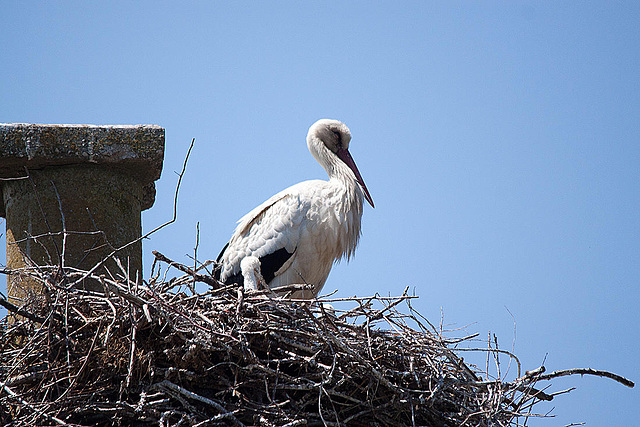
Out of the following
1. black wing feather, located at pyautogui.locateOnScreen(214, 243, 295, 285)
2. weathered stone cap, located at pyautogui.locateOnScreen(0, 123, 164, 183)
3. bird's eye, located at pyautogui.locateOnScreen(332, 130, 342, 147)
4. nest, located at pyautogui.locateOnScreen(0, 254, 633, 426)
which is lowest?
nest, located at pyautogui.locateOnScreen(0, 254, 633, 426)

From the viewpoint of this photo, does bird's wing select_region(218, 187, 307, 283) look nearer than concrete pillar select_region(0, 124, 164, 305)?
No

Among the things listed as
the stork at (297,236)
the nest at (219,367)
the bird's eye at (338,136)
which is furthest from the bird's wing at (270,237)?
the nest at (219,367)

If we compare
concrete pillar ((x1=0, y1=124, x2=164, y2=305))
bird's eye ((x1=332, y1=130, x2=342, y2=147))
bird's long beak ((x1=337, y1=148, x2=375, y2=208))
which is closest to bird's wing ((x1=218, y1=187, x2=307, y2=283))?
bird's long beak ((x1=337, y1=148, x2=375, y2=208))

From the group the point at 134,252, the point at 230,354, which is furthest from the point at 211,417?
the point at 134,252

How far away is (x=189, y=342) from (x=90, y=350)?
318 millimetres

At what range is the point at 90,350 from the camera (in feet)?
9.49

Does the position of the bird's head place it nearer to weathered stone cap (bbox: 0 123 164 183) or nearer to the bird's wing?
the bird's wing

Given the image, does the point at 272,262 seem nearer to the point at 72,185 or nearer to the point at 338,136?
the point at 338,136

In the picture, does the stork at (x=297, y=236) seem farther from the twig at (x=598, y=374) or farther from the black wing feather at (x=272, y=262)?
the twig at (x=598, y=374)

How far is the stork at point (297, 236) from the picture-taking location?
470 cm

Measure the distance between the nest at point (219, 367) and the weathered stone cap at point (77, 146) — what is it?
2.43ft

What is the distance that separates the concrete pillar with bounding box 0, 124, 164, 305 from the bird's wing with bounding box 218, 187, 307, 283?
909 millimetres


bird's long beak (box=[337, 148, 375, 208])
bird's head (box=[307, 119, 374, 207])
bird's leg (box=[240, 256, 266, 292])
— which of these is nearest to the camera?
bird's leg (box=[240, 256, 266, 292])

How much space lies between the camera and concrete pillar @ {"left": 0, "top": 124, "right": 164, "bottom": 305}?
3754 millimetres
